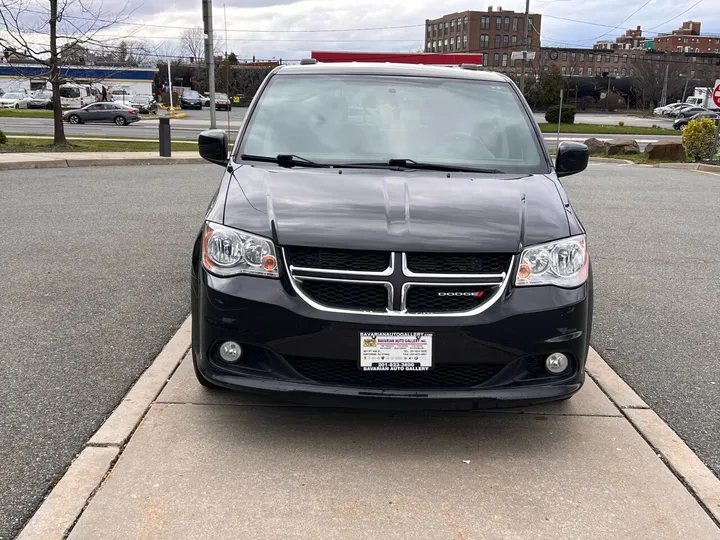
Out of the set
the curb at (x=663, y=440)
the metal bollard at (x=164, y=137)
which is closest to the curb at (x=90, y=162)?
the metal bollard at (x=164, y=137)

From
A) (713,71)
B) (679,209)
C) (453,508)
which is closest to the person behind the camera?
(453,508)

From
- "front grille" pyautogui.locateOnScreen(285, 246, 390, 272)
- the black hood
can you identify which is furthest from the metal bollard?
"front grille" pyautogui.locateOnScreen(285, 246, 390, 272)

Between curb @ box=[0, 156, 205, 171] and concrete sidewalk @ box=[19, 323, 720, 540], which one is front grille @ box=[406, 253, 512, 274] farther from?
curb @ box=[0, 156, 205, 171]

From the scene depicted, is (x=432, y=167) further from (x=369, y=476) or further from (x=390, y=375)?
(x=369, y=476)

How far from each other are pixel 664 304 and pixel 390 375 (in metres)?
3.68

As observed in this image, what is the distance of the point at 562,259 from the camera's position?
346cm

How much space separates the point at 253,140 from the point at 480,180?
1424 mm

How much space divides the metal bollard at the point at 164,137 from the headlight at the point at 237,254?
15.7 meters

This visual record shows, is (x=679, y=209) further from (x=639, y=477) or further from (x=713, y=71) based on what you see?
(x=713, y=71)

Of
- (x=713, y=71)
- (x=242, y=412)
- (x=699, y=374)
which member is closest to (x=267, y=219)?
(x=242, y=412)

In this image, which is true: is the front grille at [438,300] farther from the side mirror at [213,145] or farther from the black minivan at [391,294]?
the side mirror at [213,145]

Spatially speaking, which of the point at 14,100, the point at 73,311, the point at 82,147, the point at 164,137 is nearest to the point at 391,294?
the point at 73,311

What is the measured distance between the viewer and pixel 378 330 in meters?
3.22

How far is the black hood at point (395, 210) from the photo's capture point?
10.9ft
